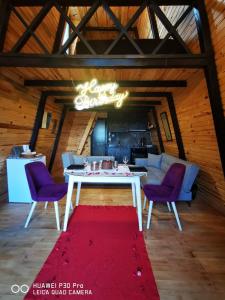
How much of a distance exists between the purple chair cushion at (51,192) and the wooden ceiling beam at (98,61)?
6.44 feet

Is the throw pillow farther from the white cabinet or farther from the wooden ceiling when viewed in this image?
the white cabinet

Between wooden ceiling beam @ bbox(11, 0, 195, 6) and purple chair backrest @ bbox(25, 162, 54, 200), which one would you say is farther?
purple chair backrest @ bbox(25, 162, 54, 200)

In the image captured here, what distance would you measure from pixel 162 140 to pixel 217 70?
4382 mm

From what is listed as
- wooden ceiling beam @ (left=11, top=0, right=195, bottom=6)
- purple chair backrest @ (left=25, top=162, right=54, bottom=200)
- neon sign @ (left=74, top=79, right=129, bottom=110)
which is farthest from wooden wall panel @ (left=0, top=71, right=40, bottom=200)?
neon sign @ (left=74, top=79, right=129, bottom=110)

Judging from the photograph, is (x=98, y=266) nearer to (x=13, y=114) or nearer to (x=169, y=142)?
(x=13, y=114)

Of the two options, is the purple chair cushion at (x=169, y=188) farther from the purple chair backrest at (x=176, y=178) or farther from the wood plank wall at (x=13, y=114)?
the wood plank wall at (x=13, y=114)

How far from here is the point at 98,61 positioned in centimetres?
294

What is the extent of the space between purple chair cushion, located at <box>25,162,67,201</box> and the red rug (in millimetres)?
539

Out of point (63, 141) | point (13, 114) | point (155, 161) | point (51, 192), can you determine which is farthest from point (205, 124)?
point (63, 141)

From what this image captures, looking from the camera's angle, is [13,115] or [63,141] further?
[63,141]

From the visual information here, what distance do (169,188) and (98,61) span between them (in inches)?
94.1

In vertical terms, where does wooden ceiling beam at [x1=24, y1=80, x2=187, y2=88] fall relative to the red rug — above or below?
above

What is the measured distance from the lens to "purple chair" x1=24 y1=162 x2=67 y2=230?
295cm

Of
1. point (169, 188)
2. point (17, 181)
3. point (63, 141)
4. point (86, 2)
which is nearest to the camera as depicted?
point (86, 2)
